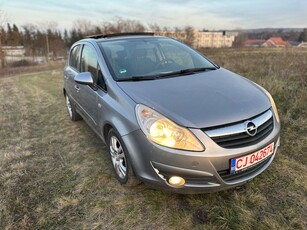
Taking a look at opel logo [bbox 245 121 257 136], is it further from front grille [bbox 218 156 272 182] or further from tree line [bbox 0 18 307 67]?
tree line [bbox 0 18 307 67]

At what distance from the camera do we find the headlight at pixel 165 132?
6.70ft

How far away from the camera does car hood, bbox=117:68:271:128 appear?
2.11 metres

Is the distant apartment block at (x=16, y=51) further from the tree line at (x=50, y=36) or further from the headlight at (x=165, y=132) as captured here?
the headlight at (x=165, y=132)

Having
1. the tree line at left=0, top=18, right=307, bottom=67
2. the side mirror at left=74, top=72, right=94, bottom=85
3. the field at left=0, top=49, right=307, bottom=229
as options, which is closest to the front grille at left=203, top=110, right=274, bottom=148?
the field at left=0, top=49, right=307, bottom=229

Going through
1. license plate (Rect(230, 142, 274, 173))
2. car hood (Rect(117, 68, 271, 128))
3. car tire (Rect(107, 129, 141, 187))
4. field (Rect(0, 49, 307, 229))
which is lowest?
field (Rect(0, 49, 307, 229))

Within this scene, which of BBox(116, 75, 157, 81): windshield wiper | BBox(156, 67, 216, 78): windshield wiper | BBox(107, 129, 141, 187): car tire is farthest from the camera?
BBox(156, 67, 216, 78): windshield wiper

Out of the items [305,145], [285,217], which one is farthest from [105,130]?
[305,145]

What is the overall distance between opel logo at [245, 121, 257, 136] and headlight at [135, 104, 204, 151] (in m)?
0.44

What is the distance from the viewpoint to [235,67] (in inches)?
297

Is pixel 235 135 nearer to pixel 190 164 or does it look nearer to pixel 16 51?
pixel 190 164

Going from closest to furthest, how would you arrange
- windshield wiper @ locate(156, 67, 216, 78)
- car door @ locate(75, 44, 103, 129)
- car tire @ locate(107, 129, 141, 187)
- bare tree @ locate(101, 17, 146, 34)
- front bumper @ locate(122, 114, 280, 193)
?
front bumper @ locate(122, 114, 280, 193)
car tire @ locate(107, 129, 141, 187)
windshield wiper @ locate(156, 67, 216, 78)
car door @ locate(75, 44, 103, 129)
bare tree @ locate(101, 17, 146, 34)

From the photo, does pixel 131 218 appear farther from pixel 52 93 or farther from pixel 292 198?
pixel 52 93

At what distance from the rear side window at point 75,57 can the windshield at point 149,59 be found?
94 centimetres

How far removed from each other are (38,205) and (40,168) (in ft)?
2.81
